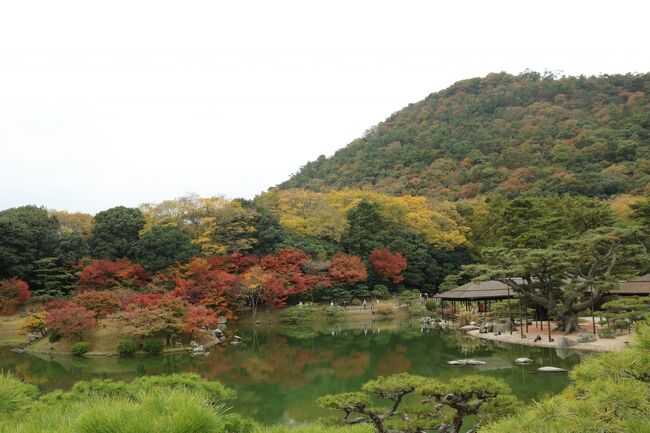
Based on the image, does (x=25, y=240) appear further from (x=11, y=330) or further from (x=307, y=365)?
(x=307, y=365)

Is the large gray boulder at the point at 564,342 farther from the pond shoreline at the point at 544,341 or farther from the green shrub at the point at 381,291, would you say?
the green shrub at the point at 381,291

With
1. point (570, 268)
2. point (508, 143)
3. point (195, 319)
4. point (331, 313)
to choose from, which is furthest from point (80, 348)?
point (508, 143)

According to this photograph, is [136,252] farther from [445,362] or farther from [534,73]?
[534,73]

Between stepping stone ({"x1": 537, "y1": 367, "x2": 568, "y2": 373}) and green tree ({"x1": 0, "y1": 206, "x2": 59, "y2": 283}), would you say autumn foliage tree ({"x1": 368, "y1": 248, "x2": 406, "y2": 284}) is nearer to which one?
green tree ({"x1": 0, "y1": 206, "x2": 59, "y2": 283})

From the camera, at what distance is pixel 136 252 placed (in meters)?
27.1

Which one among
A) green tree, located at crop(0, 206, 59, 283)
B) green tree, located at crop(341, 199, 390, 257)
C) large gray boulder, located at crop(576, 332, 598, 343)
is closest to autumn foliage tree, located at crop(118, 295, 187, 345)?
green tree, located at crop(0, 206, 59, 283)

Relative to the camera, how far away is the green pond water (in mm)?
10820

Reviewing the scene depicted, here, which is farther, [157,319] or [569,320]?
[569,320]

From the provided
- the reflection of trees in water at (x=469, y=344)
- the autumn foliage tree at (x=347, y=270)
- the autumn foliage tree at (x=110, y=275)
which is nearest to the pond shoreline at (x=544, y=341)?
the reflection of trees in water at (x=469, y=344)

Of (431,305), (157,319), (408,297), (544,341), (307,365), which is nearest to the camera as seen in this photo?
(307,365)

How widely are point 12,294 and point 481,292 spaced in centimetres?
2139

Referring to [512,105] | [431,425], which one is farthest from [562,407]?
[512,105]

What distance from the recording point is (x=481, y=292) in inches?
898

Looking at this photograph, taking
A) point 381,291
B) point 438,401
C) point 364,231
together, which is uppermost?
point 364,231
